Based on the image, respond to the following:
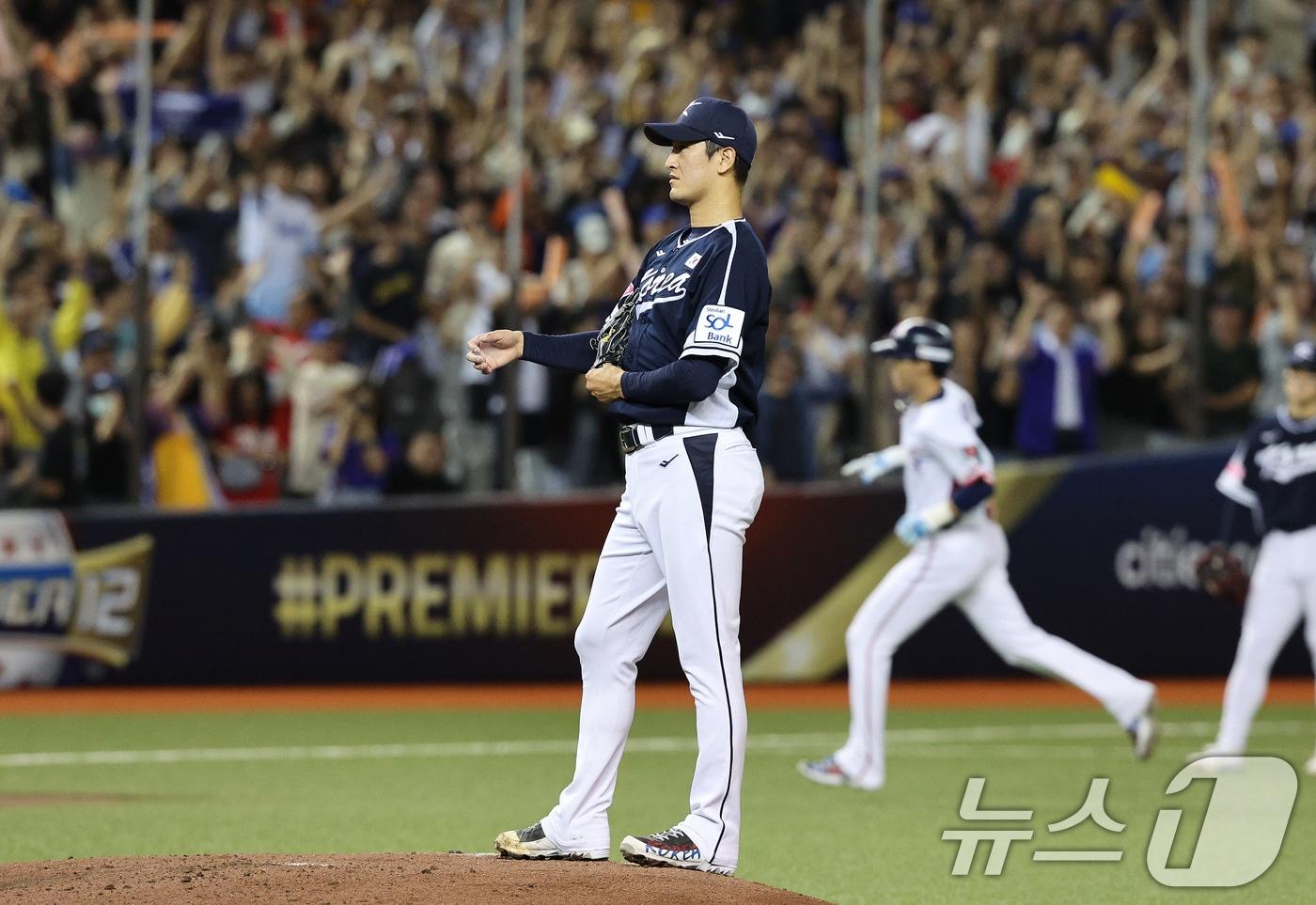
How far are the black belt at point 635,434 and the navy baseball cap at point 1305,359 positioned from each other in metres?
5.90

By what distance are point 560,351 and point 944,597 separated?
445 centimetres

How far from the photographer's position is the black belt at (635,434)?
19.8ft

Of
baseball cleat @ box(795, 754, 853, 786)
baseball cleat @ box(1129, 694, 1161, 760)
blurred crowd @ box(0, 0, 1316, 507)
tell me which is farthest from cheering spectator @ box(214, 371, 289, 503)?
baseball cleat @ box(1129, 694, 1161, 760)

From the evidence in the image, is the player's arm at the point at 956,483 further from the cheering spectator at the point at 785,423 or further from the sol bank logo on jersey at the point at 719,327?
the cheering spectator at the point at 785,423

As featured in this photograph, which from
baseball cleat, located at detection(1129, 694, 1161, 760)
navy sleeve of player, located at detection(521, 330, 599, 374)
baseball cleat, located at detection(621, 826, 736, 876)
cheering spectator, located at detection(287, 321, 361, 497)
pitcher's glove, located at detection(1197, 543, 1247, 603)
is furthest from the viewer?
cheering spectator, located at detection(287, 321, 361, 497)

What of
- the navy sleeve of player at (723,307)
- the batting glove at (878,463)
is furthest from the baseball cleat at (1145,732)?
the navy sleeve of player at (723,307)

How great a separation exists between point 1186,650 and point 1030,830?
821cm

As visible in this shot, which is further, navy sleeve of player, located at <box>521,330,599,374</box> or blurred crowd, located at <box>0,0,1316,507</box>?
blurred crowd, located at <box>0,0,1316,507</box>

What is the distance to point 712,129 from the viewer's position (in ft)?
19.9

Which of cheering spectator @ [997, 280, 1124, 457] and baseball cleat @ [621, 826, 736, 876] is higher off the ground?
cheering spectator @ [997, 280, 1124, 457]

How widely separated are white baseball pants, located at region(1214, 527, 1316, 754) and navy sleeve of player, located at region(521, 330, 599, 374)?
580cm

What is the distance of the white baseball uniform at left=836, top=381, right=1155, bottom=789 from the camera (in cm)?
1007

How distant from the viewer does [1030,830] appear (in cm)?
856

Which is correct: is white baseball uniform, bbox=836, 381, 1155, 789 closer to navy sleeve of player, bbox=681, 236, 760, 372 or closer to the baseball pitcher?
the baseball pitcher
